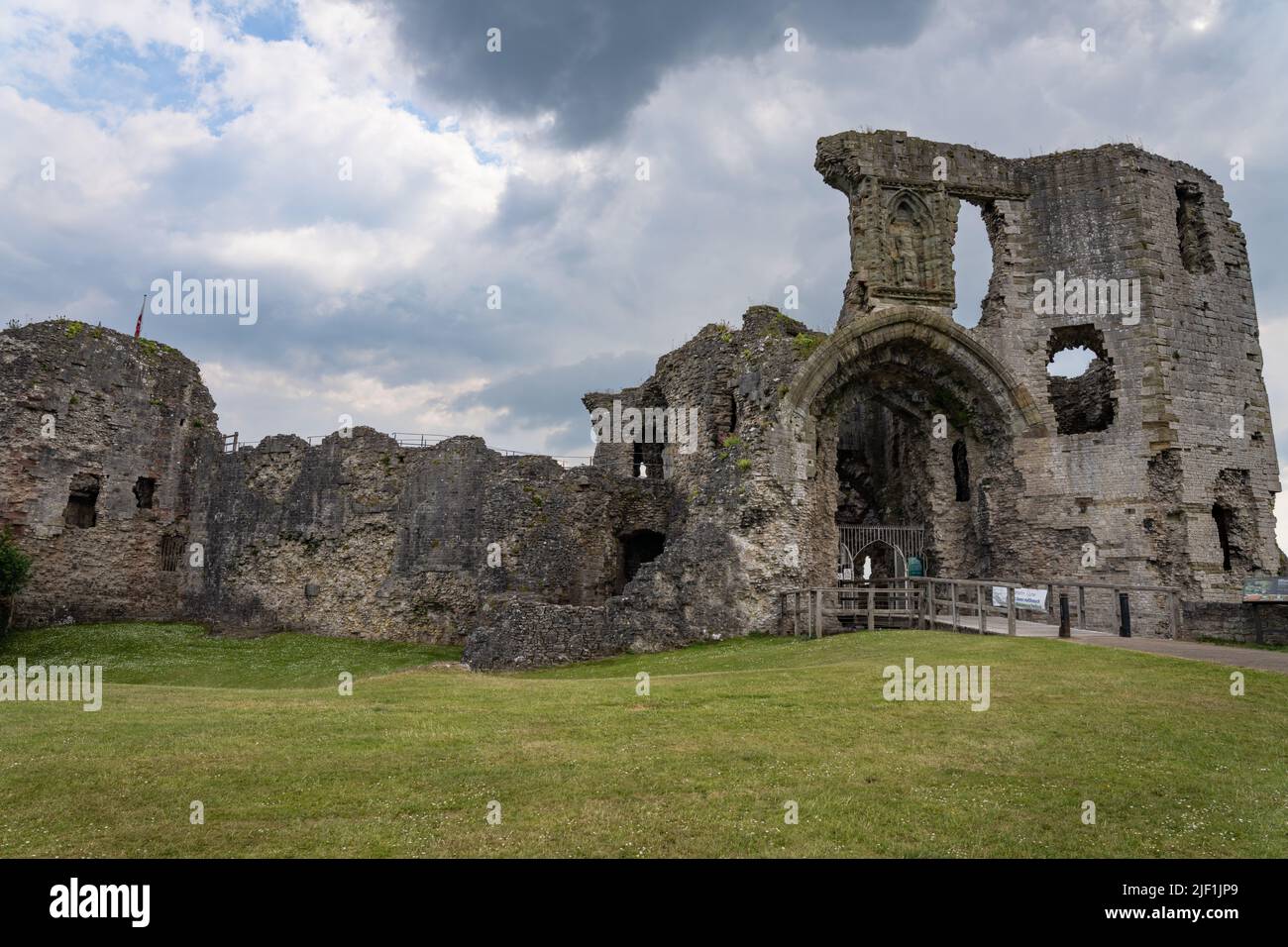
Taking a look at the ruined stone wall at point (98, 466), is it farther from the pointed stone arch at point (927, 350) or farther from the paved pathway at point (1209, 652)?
the paved pathway at point (1209, 652)

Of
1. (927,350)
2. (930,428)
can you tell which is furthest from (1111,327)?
(930,428)

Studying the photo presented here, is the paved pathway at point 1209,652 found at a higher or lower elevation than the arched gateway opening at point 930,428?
lower

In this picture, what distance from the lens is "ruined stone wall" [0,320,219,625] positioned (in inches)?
1006

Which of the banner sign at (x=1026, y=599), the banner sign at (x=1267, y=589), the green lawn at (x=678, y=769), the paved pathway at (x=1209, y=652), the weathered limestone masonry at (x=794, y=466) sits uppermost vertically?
the weathered limestone masonry at (x=794, y=466)

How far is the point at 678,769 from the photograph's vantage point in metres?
7.54

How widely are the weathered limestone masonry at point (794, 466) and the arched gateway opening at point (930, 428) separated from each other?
81 millimetres

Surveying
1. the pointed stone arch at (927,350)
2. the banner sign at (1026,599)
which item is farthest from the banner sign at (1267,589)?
the pointed stone arch at (927,350)

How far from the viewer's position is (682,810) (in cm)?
642

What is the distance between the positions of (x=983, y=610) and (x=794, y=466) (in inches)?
255

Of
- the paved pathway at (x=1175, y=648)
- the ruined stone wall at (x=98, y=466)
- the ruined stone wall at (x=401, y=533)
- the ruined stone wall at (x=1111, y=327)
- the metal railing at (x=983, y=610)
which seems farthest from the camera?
the ruined stone wall at (x=98, y=466)

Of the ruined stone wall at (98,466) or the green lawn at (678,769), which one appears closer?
the green lawn at (678,769)

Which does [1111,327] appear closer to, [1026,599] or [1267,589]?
[1026,599]

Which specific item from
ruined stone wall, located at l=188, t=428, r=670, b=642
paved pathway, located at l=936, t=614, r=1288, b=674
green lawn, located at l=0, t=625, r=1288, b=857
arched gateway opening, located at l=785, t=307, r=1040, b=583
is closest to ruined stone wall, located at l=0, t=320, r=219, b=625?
ruined stone wall, located at l=188, t=428, r=670, b=642

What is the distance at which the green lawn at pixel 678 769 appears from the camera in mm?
5883
